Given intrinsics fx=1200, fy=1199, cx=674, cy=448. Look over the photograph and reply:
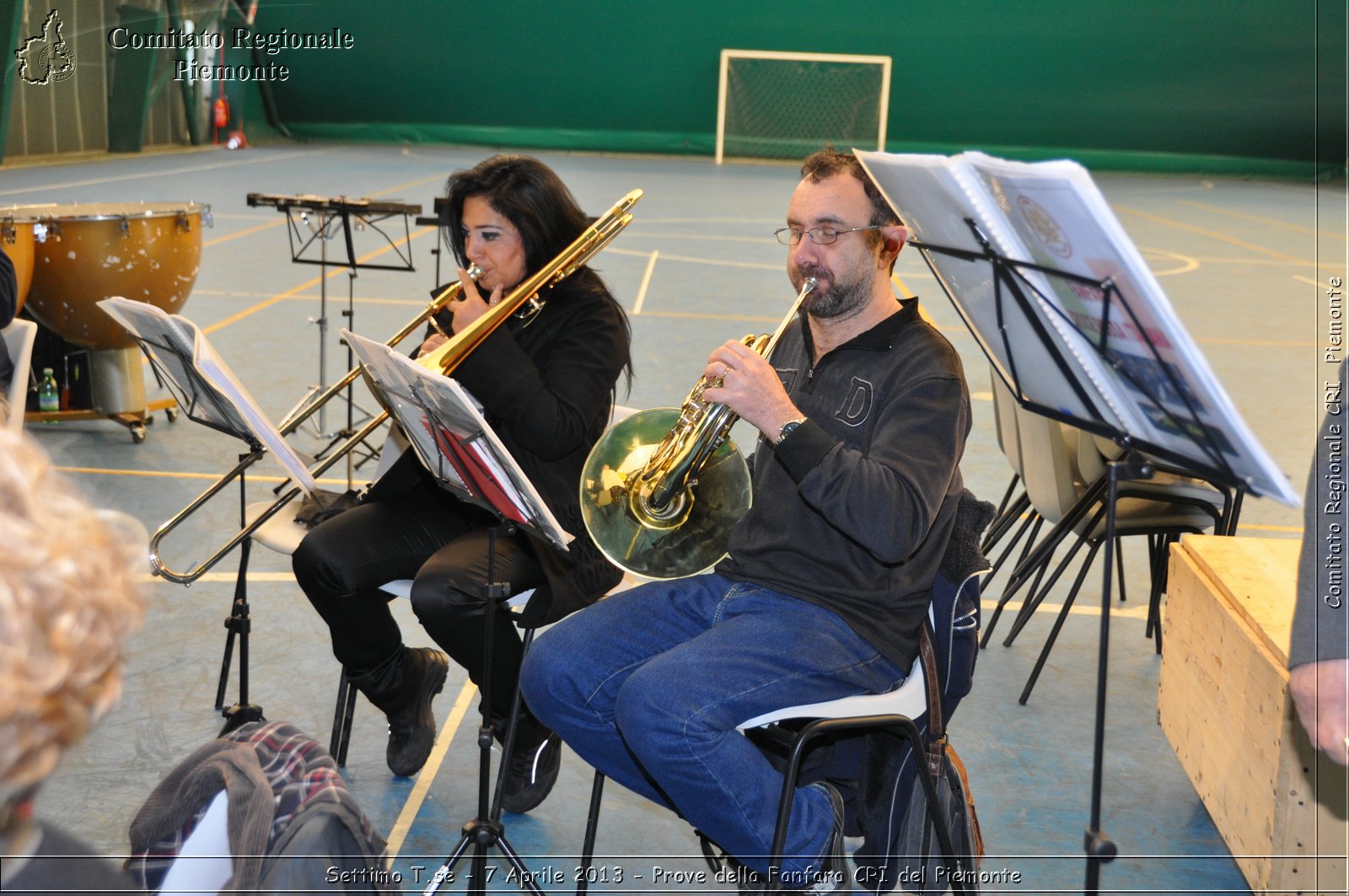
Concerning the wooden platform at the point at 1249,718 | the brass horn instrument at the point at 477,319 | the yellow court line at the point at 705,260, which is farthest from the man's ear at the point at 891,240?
the yellow court line at the point at 705,260

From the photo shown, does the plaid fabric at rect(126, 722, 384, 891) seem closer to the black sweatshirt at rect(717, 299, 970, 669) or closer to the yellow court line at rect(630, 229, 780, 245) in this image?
Result: the black sweatshirt at rect(717, 299, 970, 669)

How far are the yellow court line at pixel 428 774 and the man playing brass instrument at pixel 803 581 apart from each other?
53cm

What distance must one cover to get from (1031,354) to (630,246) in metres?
9.04

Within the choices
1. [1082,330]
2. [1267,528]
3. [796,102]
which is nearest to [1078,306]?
[1082,330]

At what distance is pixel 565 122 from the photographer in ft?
68.7

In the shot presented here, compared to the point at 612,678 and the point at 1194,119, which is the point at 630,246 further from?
the point at 1194,119

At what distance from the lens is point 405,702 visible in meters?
2.77

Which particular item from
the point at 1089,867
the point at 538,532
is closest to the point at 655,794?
the point at 538,532

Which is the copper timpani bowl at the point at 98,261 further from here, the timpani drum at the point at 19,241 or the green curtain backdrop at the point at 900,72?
the green curtain backdrop at the point at 900,72

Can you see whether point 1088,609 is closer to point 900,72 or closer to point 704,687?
point 704,687

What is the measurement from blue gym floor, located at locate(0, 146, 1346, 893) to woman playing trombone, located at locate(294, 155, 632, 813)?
0.75 feet

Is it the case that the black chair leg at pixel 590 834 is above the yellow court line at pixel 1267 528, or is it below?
above

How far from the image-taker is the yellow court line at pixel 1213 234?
11.6m

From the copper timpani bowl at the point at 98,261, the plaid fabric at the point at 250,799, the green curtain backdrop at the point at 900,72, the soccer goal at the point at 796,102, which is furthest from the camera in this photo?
the soccer goal at the point at 796,102
